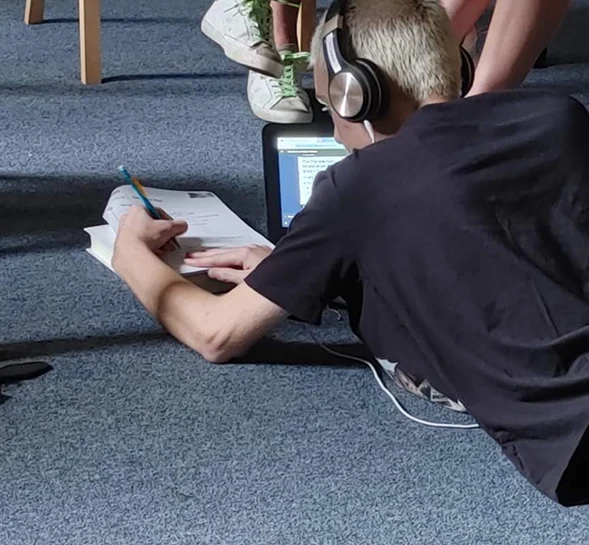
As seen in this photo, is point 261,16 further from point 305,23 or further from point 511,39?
point 511,39

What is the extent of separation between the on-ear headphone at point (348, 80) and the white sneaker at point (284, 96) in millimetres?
989

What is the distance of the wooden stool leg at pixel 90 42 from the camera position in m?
2.53

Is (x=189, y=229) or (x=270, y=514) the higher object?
(x=189, y=229)

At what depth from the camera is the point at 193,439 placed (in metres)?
1.35

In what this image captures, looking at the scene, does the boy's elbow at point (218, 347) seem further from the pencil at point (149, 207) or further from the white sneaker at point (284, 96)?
the white sneaker at point (284, 96)

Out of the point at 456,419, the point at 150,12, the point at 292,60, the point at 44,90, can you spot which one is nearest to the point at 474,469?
the point at 456,419

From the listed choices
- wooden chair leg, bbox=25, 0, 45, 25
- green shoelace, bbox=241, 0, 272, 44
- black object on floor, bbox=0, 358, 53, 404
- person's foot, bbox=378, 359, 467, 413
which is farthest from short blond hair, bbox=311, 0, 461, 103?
wooden chair leg, bbox=25, 0, 45, 25

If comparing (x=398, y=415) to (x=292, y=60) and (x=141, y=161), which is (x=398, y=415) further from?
(x=292, y=60)

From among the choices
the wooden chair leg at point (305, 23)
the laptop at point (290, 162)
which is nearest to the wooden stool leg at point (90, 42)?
the wooden chair leg at point (305, 23)

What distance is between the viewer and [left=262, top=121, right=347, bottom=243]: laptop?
1.75 m

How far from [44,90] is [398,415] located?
146 centimetres

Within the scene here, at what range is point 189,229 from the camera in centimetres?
171

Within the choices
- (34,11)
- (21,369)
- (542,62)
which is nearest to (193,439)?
(21,369)

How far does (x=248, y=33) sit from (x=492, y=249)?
1347 mm
